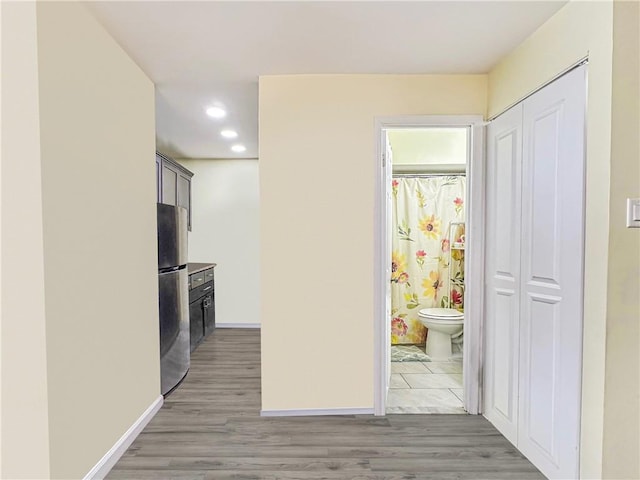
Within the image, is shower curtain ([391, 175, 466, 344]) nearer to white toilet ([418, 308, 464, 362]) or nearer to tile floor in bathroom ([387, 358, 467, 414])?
white toilet ([418, 308, 464, 362])

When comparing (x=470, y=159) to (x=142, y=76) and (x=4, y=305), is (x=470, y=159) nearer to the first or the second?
(x=142, y=76)

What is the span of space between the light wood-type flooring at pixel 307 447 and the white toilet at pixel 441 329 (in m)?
1.14

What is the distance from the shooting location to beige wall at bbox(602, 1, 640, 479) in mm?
1495

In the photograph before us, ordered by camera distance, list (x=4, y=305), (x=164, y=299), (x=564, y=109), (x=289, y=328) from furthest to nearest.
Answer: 1. (x=164, y=299)
2. (x=289, y=328)
3. (x=564, y=109)
4. (x=4, y=305)

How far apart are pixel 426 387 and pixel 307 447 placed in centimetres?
127

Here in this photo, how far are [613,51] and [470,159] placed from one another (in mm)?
1069

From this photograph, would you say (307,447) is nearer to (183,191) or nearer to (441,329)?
(441,329)

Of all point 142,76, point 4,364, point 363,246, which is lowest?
point 4,364

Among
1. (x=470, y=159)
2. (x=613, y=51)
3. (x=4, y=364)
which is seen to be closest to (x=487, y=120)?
(x=470, y=159)

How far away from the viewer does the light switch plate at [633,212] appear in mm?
1492

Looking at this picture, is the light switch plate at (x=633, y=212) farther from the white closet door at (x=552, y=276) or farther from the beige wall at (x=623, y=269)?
the white closet door at (x=552, y=276)

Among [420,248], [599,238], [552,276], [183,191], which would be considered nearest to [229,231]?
[183,191]

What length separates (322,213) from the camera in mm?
2531

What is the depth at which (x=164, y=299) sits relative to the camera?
9.30ft
